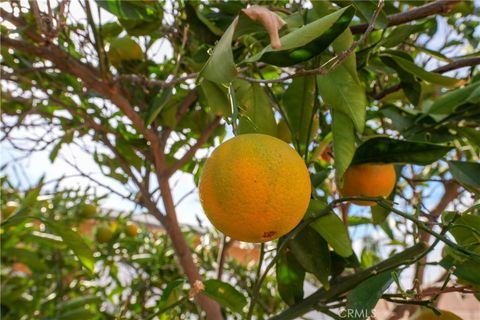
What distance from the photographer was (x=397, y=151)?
0.77 m

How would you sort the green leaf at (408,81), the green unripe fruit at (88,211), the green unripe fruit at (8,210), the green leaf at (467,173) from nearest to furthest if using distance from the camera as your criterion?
the green leaf at (467,173), the green leaf at (408,81), the green unripe fruit at (8,210), the green unripe fruit at (88,211)

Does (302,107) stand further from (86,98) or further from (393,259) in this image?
(86,98)

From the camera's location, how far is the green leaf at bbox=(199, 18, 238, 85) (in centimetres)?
49

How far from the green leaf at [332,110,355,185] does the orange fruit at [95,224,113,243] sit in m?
1.26

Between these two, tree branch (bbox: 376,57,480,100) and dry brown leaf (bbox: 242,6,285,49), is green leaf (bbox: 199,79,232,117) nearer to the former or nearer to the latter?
dry brown leaf (bbox: 242,6,285,49)

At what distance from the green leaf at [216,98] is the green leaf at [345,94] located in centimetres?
14

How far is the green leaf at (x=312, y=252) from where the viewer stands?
2.60 feet

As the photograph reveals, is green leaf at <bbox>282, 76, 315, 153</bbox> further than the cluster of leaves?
No

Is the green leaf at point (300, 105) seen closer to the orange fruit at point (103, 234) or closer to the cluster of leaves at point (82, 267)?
the cluster of leaves at point (82, 267)

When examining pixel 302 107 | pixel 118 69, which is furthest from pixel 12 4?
pixel 302 107

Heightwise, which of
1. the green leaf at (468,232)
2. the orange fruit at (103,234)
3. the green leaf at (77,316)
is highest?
the orange fruit at (103,234)

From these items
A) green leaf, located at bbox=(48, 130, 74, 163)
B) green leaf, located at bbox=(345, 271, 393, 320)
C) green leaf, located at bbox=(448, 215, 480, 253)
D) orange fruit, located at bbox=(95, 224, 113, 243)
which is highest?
orange fruit, located at bbox=(95, 224, 113, 243)

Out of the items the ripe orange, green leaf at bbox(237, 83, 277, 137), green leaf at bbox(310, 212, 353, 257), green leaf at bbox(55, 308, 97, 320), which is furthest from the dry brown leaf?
green leaf at bbox(55, 308, 97, 320)

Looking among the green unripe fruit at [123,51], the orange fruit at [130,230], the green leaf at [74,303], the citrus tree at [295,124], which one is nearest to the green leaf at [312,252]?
the citrus tree at [295,124]
